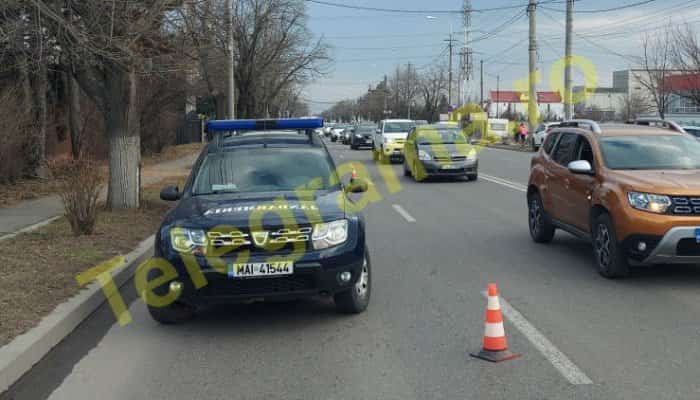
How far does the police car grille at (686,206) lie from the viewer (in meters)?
7.94

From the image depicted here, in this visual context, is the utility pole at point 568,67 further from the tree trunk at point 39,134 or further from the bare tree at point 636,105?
the bare tree at point 636,105

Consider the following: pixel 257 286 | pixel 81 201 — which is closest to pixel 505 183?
pixel 81 201

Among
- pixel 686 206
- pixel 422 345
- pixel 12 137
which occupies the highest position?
pixel 12 137

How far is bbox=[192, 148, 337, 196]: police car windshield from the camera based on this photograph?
7.81 m

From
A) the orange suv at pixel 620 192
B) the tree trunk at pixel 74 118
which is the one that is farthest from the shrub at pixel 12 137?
the orange suv at pixel 620 192

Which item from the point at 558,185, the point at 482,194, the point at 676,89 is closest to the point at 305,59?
the point at 676,89

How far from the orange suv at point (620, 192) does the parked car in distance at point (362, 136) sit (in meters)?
37.5

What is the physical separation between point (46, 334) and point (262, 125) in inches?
147

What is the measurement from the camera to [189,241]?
6.61m

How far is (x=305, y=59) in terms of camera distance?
45500mm

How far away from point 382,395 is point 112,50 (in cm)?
889

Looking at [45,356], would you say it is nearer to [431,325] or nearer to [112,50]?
[431,325]

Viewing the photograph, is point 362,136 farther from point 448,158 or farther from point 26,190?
point 26,190

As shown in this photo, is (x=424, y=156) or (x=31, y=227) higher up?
(x=424, y=156)
